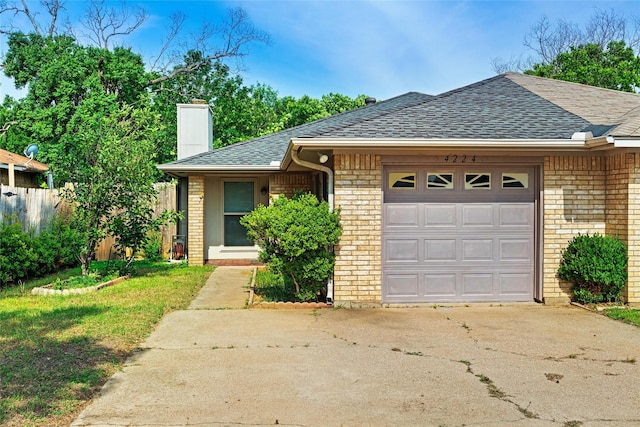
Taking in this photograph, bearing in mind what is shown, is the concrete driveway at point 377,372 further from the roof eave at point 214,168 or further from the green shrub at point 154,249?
the green shrub at point 154,249

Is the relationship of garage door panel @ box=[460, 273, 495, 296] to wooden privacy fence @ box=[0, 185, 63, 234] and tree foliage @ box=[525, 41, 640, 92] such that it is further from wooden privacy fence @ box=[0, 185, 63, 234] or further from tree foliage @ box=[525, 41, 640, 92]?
tree foliage @ box=[525, 41, 640, 92]

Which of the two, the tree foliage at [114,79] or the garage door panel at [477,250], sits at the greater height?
the tree foliage at [114,79]

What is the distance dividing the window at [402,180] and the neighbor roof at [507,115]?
0.71 metres

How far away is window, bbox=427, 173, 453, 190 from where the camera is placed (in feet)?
28.2

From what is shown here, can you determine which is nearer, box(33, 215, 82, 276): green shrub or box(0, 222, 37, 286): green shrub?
box(0, 222, 37, 286): green shrub

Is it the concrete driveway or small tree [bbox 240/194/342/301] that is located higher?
small tree [bbox 240/194/342/301]

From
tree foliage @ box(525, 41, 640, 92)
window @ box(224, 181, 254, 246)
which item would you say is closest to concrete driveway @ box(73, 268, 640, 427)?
window @ box(224, 181, 254, 246)

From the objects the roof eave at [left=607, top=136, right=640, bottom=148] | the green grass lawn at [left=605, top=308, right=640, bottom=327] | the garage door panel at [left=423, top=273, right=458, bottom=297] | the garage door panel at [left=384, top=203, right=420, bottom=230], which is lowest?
the green grass lawn at [left=605, top=308, right=640, bottom=327]

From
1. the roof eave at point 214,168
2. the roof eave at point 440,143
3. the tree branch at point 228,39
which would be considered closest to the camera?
the roof eave at point 440,143

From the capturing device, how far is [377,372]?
511 centimetres

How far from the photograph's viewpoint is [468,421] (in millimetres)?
3945

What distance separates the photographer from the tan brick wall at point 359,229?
27.1 feet

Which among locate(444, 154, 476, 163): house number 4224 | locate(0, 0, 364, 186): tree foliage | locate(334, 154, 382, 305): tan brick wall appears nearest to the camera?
locate(334, 154, 382, 305): tan brick wall

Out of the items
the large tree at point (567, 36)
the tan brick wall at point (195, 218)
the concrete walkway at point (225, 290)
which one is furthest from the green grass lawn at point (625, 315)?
the large tree at point (567, 36)
